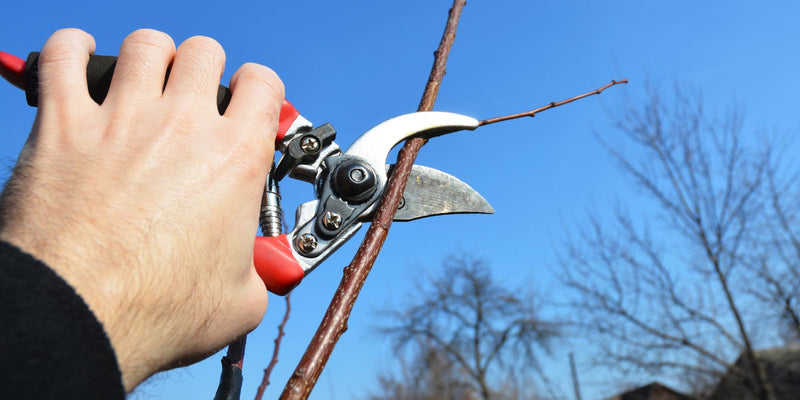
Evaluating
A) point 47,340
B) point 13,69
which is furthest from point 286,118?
point 47,340

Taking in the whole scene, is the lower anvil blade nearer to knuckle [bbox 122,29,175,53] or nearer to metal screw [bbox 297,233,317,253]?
metal screw [bbox 297,233,317,253]

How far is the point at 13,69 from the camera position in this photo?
114cm

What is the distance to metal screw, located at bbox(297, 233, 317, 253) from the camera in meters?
1.44

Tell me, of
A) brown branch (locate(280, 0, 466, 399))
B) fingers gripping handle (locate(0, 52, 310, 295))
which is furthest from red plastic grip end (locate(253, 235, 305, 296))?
brown branch (locate(280, 0, 466, 399))

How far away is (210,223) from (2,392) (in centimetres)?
38

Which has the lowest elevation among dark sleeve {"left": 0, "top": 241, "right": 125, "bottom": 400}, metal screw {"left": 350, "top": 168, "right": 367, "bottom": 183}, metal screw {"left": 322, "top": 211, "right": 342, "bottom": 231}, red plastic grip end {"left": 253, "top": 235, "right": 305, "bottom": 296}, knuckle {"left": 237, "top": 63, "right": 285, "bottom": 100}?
dark sleeve {"left": 0, "top": 241, "right": 125, "bottom": 400}

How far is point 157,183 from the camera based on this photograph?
877 mm

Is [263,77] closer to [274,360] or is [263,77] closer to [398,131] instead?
[398,131]

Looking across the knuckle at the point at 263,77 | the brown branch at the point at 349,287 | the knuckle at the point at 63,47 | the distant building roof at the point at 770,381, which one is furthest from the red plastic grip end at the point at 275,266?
the distant building roof at the point at 770,381

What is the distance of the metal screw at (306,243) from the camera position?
4.73 feet

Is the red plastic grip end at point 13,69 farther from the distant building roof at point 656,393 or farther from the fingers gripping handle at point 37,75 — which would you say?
the distant building roof at point 656,393

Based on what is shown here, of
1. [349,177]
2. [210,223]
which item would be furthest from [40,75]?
[349,177]

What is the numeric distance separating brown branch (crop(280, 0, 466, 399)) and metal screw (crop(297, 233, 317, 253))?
4.2 inches

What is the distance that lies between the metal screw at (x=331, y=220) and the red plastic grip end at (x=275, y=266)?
17cm
